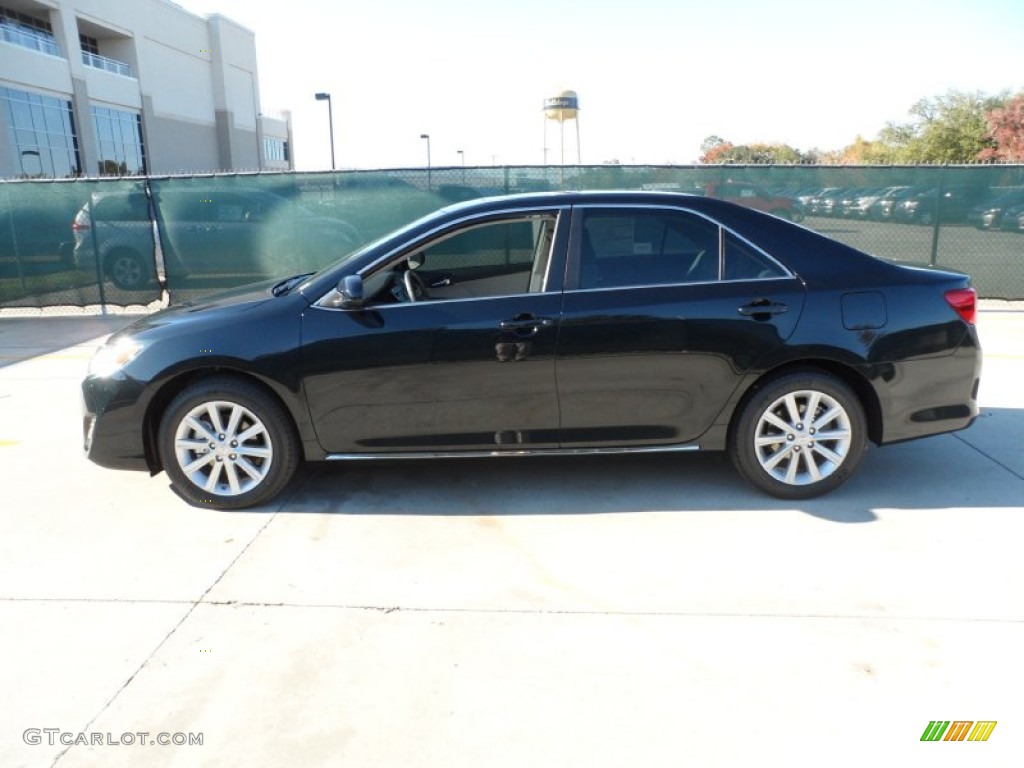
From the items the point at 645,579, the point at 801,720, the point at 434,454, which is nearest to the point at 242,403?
the point at 434,454

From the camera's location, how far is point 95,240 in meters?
10.8

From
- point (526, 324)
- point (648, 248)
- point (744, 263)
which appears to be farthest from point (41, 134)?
point (744, 263)

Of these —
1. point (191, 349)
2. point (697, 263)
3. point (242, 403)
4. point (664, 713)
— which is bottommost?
point (664, 713)

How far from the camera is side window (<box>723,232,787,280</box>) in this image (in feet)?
13.9

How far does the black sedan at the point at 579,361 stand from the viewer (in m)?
4.15

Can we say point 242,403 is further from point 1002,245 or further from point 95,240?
point 1002,245

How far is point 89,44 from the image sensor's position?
158 feet

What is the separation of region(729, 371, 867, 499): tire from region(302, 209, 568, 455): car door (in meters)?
1.09

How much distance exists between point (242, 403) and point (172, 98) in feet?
191

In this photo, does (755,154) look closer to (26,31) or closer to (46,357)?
(26,31)

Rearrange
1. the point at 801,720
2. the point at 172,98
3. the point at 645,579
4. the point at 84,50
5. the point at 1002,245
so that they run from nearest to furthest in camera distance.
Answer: the point at 801,720, the point at 645,579, the point at 1002,245, the point at 84,50, the point at 172,98

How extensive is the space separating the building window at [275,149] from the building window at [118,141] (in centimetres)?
2005

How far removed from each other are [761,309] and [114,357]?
352 centimetres

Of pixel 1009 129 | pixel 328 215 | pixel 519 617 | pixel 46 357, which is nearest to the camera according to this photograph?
pixel 519 617
